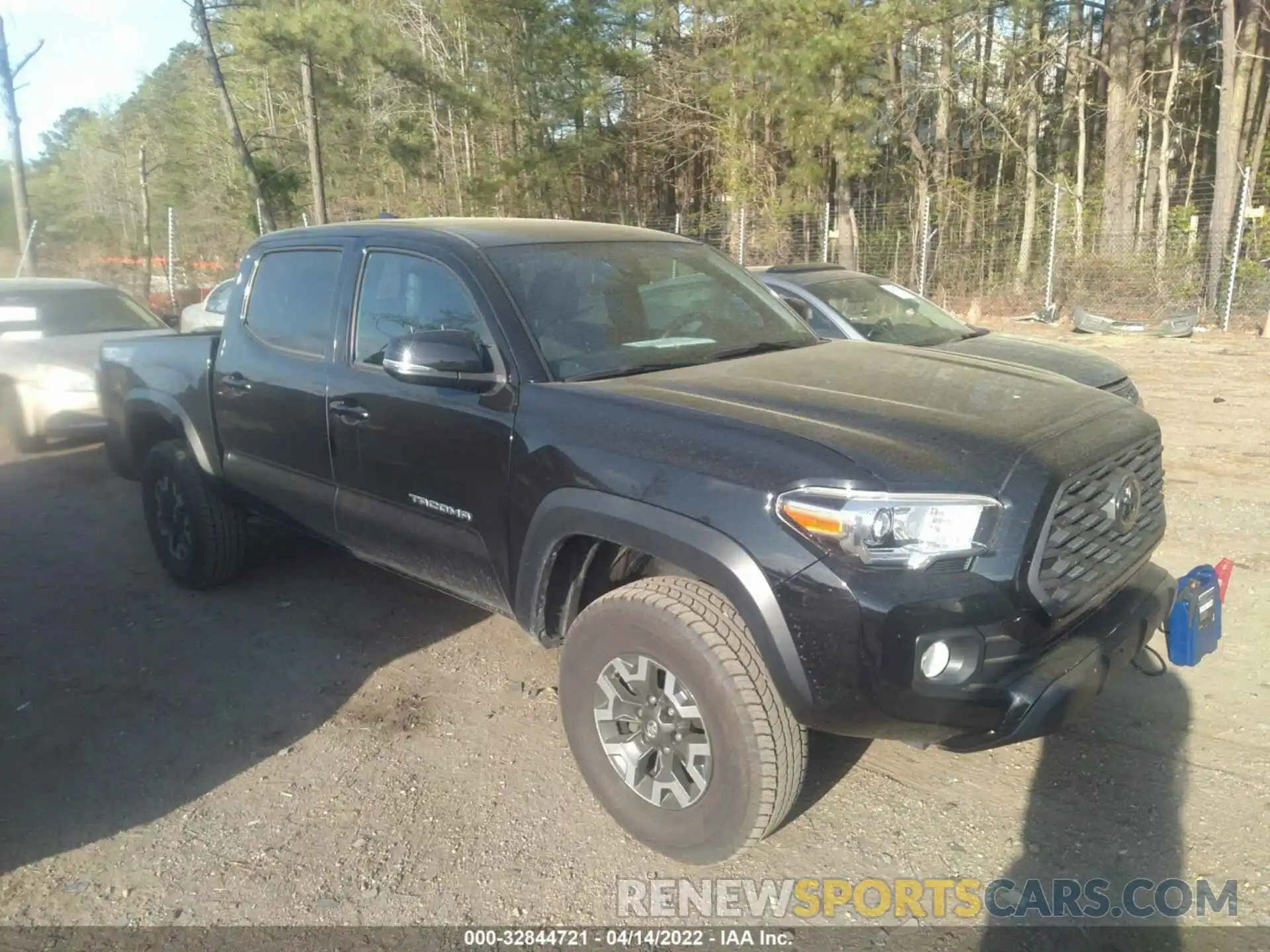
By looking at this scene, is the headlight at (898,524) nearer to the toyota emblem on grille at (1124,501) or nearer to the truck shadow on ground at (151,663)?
the toyota emblem on grille at (1124,501)

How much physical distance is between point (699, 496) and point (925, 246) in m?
17.1

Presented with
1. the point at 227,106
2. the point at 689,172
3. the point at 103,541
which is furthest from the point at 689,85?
the point at 103,541

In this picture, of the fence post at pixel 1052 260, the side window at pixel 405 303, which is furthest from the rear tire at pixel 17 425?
the fence post at pixel 1052 260

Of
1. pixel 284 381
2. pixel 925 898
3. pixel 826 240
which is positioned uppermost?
pixel 826 240

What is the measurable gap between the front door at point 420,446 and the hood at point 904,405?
519 millimetres

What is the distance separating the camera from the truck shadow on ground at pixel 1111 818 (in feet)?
8.77

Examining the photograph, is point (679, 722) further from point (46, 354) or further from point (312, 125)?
point (312, 125)

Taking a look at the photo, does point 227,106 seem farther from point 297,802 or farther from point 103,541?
point 297,802

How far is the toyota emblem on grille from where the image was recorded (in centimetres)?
291

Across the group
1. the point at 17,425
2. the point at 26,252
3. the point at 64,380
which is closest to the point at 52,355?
the point at 64,380

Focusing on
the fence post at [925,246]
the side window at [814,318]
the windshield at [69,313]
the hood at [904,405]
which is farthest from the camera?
the fence post at [925,246]

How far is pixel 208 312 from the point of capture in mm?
10062

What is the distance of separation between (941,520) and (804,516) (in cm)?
35

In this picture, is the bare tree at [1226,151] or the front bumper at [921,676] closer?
the front bumper at [921,676]
